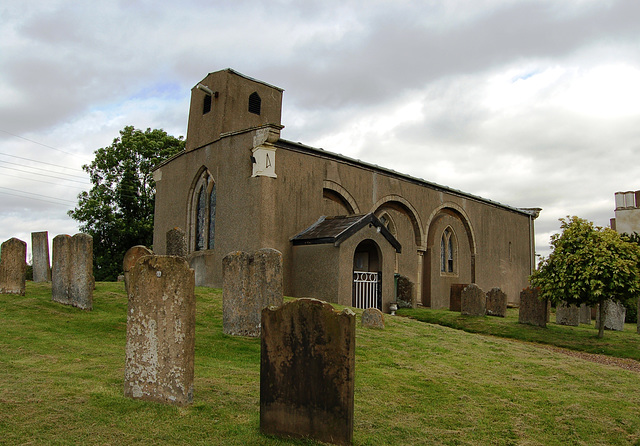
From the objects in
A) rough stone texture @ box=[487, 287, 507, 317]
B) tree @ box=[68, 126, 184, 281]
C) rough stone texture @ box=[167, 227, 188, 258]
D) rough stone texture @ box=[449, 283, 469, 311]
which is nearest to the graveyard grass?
rough stone texture @ box=[167, 227, 188, 258]

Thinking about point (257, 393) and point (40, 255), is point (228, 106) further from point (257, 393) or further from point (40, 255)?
point (257, 393)

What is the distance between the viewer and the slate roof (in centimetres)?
1884

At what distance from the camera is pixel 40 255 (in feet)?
53.1

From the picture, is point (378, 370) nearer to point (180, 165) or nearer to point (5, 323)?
point (5, 323)

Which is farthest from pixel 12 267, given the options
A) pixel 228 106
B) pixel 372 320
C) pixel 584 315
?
pixel 584 315

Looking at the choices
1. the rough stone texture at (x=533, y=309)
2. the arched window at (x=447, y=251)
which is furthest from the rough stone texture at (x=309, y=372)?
the arched window at (x=447, y=251)

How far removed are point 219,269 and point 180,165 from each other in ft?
19.1

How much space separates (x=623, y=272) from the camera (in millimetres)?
15070

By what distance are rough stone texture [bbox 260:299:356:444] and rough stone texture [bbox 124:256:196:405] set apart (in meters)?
1.12

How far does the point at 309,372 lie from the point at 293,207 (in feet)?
48.9

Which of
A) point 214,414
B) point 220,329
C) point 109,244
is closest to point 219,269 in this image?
point 220,329

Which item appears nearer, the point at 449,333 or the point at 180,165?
the point at 449,333

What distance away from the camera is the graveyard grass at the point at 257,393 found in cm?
595

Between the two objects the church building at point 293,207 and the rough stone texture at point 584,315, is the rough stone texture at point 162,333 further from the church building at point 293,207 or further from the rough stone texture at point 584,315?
the rough stone texture at point 584,315
